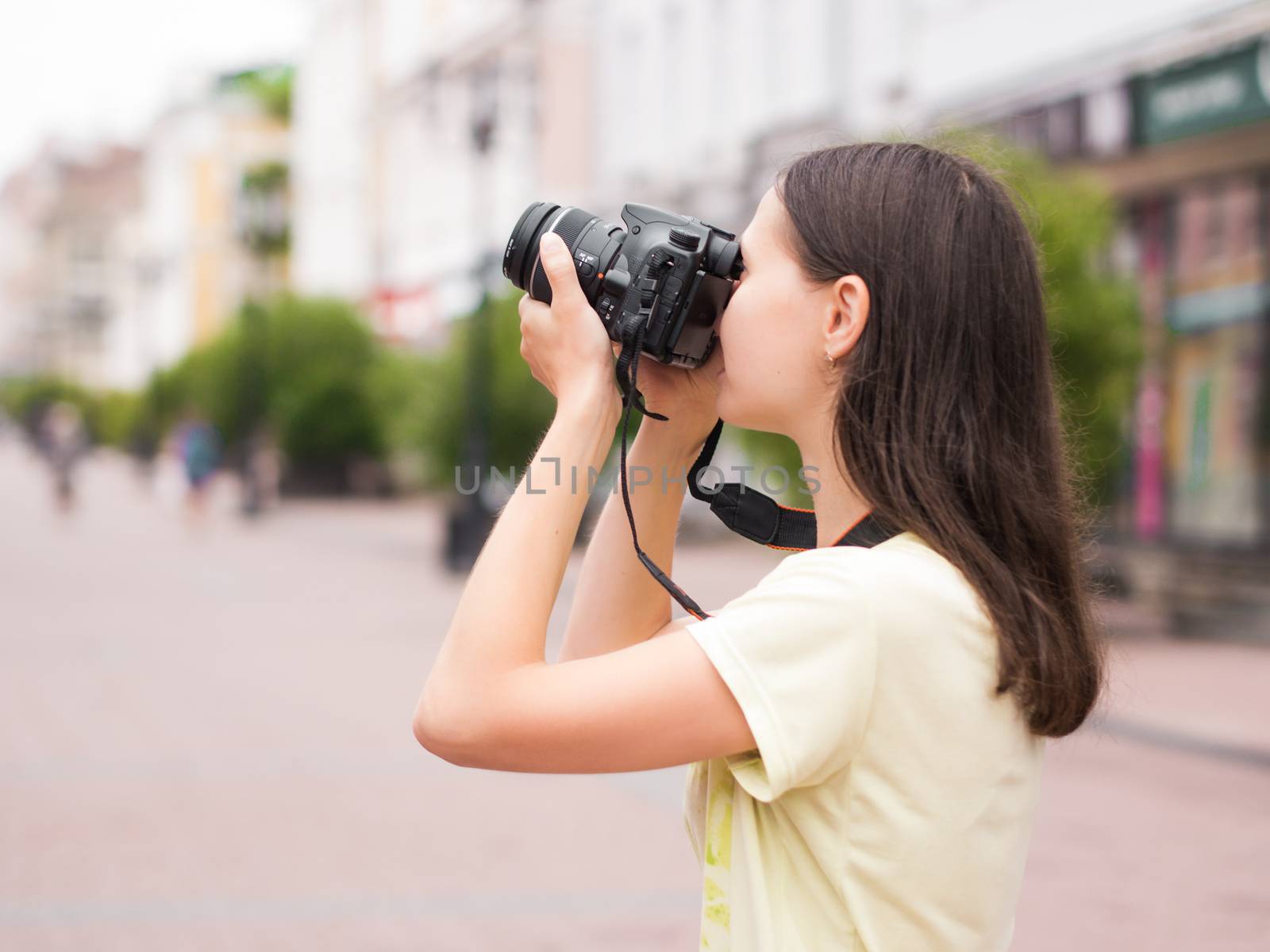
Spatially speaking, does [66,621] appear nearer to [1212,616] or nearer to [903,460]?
[1212,616]

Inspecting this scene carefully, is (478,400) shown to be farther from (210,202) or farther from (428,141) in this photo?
(210,202)

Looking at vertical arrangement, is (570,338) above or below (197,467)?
above

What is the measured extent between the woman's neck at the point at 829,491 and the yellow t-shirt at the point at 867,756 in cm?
9

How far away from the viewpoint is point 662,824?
20.5ft

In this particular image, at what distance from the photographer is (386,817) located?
20.4ft

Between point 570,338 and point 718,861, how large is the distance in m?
0.54

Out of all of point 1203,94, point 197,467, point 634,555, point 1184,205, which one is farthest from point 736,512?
point 197,467

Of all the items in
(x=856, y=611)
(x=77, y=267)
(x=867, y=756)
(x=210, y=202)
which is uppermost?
(x=210, y=202)

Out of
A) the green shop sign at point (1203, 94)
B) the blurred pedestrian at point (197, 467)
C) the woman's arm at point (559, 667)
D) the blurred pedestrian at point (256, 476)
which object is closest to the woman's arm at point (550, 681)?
the woman's arm at point (559, 667)

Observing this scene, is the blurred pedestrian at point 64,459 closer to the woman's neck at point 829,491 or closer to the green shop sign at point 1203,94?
the green shop sign at point 1203,94

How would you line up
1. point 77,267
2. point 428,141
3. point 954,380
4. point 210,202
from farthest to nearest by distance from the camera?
point 77,267, point 210,202, point 428,141, point 954,380

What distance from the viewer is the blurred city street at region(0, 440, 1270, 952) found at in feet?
16.1

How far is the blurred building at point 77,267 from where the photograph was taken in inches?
3754

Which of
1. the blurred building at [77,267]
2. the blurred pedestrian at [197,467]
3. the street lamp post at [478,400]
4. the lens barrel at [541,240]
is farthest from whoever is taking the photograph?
the blurred building at [77,267]
